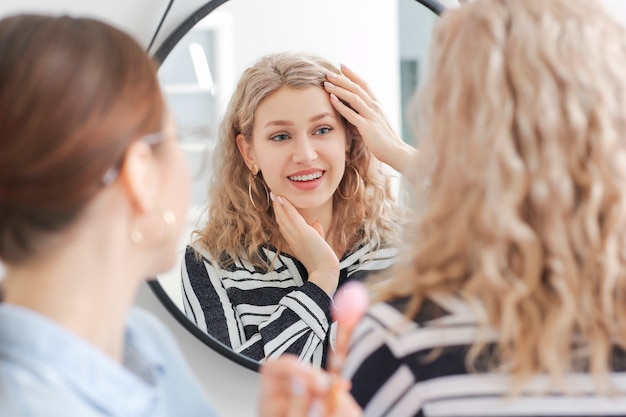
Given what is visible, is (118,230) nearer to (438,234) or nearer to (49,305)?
(49,305)

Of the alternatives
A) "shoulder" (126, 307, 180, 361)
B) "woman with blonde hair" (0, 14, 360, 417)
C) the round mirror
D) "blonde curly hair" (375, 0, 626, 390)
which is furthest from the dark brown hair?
the round mirror

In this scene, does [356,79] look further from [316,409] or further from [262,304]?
[316,409]

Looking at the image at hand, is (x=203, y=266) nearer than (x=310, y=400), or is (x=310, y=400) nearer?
(x=310, y=400)

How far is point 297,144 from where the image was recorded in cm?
115

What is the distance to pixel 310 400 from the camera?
0.71 metres

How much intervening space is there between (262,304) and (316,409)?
0.50m

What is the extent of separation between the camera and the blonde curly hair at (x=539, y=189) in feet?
2.24

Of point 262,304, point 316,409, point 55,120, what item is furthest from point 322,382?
point 262,304

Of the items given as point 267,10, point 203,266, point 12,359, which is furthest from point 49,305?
point 267,10

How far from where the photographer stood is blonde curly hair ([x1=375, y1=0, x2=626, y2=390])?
0.68 metres

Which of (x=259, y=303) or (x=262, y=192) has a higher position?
(x=262, y=192)

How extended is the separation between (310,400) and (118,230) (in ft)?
0.74

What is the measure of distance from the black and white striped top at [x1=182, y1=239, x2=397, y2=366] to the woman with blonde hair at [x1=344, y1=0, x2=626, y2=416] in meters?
0.47

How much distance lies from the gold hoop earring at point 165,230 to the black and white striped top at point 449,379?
207 mm
